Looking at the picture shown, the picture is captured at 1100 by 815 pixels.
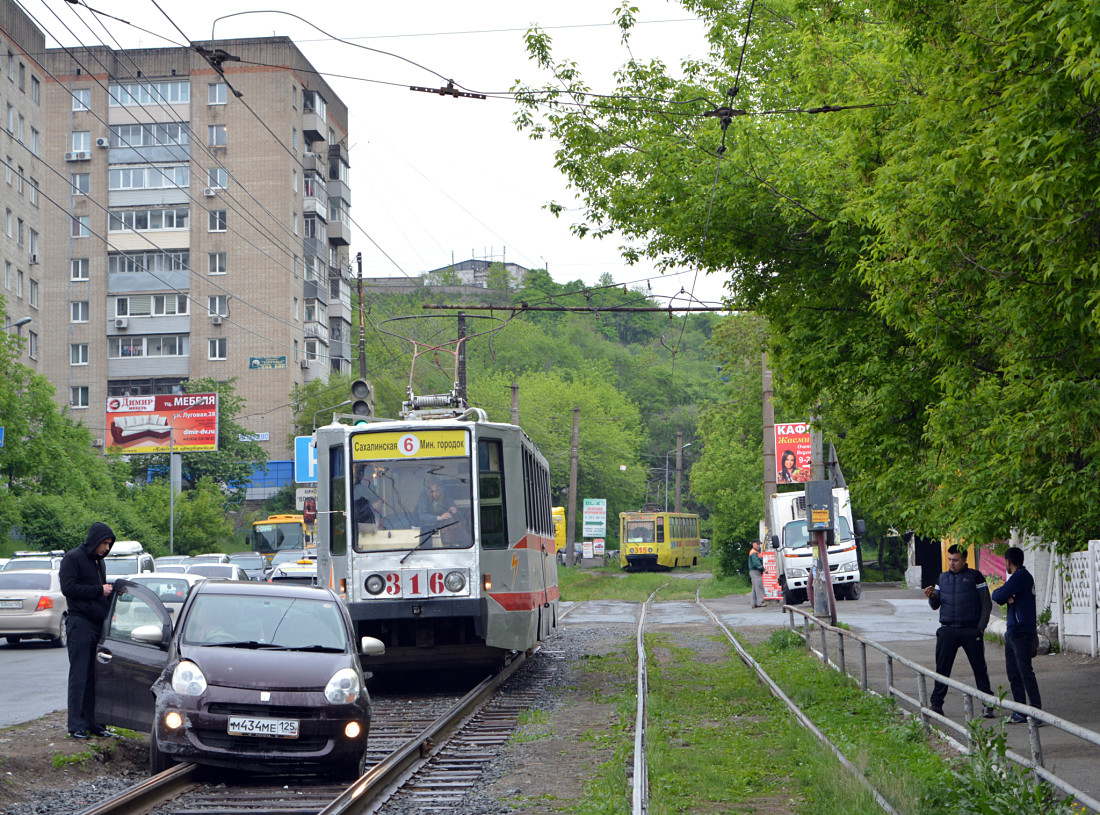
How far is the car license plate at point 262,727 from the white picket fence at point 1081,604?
39.9ft

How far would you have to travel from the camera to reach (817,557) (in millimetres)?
26000

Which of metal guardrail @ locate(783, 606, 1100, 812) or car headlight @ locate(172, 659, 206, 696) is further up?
car headlight @ locate(172, 659, 206, 696)

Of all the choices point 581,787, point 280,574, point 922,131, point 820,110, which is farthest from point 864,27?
point 280,574

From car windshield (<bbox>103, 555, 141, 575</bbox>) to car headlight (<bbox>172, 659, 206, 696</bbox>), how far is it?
76.5 feet

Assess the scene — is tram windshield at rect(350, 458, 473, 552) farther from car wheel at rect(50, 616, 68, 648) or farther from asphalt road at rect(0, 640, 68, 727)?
car wheel at rect(50, 616, 68, 648)

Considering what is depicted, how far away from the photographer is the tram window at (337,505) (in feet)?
53.3

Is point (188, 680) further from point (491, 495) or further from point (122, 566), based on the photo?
point (122, 566)

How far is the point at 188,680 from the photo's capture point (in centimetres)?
954

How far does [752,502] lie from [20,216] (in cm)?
4039

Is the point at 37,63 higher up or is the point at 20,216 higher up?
the point at 37,63

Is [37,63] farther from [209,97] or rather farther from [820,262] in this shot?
[820,262]

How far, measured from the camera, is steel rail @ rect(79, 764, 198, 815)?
821cm

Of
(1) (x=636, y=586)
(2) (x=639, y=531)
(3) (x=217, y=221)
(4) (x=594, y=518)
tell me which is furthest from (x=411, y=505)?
(3) (x=217, y=221)

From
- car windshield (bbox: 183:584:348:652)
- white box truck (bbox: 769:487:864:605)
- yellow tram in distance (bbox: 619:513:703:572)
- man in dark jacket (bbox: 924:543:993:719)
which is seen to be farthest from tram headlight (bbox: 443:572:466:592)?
yellow tram in distance (bbox: 619:513:703:572)
